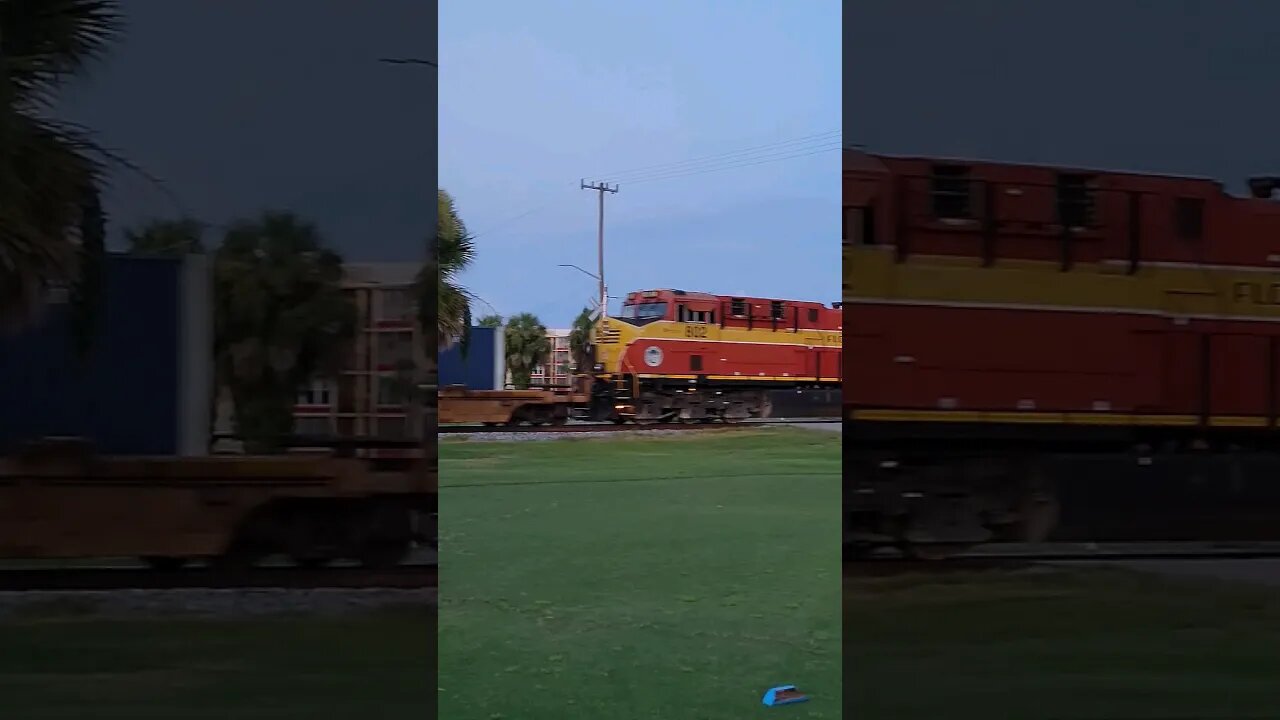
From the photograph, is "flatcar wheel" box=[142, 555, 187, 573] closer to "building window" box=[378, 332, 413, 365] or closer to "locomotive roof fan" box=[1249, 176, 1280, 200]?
"building window" box=[378, 332, 413, 365]

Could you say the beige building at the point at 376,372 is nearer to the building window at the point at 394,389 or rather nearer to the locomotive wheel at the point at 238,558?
the building window at the point at 394,389

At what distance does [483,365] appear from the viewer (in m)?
13.5

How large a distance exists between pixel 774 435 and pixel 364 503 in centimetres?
1062

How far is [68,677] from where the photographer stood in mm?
3271

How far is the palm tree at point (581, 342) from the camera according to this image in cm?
1480

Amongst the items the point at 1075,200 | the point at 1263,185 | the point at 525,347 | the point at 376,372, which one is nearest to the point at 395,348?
the point at 376,372

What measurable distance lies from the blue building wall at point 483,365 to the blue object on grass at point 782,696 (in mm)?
9815

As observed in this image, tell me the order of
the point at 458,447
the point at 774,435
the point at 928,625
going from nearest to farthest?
the point at 928,625, the point at 458,447, the point at 774,435

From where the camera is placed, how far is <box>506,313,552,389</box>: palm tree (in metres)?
15.3

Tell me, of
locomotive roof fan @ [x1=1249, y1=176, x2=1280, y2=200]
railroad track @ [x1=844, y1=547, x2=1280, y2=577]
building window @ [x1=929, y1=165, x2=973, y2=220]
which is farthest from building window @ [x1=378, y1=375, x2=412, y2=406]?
locomotive roof fan @ [x1=1249, y1=176, x2=1280, y2=200]

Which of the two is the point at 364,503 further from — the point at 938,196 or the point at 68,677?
the point at 938,196

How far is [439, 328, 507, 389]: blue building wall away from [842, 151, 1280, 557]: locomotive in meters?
9.09

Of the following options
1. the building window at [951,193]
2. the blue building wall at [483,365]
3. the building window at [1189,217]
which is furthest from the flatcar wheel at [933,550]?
the blue building wall at [483,365]

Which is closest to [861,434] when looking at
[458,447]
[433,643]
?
[433,643]
